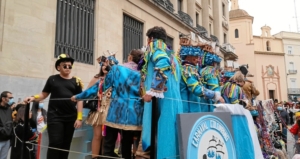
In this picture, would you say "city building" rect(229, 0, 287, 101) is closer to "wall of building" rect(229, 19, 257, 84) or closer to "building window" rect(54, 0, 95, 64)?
"wall of building" rect(229, 19, 257, 84)

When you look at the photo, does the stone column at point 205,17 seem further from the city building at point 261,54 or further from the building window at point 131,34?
the city building at point 261,54

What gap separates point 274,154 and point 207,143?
3929 millimetres

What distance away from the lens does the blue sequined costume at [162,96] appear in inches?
116

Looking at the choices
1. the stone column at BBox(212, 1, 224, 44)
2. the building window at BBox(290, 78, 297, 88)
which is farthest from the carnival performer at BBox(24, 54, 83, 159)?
the building window at BBox(290, 78, 297, 88)

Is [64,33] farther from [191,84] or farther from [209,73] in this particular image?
[191,84]

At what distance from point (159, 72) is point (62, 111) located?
183cm

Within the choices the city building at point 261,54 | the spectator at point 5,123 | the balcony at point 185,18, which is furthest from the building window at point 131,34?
the city building at point 261,54

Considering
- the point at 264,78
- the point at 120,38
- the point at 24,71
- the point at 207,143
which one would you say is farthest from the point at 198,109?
the point at 264,78

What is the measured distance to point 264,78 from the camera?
52.2 metres

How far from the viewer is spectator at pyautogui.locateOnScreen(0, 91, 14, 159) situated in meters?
4.93

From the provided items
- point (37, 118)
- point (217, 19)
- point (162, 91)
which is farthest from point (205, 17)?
point (162, 91)

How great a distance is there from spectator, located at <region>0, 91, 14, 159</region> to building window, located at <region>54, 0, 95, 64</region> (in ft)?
11.5

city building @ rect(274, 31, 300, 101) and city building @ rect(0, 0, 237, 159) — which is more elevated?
city building @ rect(274, 31, 300, 101)

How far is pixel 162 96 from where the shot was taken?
282cm
